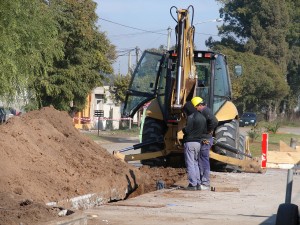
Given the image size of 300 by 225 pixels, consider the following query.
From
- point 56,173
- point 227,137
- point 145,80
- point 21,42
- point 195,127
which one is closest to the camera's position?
point 56,173

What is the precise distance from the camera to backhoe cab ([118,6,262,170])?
15766 mm

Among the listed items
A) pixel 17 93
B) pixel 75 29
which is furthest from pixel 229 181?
pixel 75 29

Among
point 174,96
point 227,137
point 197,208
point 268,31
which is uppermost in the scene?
point 268,31

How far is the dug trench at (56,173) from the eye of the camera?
9.71m

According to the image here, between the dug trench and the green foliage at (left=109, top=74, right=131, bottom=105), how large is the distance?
3977cm

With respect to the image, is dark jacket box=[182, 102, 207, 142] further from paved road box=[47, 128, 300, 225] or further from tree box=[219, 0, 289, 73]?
tree box=[219, 0, 289, 73]

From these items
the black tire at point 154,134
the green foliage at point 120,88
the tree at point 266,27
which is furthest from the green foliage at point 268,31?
the black tire at point 154,134

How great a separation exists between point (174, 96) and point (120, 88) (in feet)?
135

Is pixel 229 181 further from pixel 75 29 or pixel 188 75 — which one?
pixel 75 29

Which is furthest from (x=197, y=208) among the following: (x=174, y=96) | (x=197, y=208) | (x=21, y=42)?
(x=21, y=42)

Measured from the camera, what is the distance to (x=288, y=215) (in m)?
8.53

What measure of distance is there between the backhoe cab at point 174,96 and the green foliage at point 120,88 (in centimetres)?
3758

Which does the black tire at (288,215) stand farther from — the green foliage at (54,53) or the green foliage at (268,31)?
the green foliage at (268,31)

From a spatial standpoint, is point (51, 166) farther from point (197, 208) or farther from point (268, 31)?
point (268, 31)
